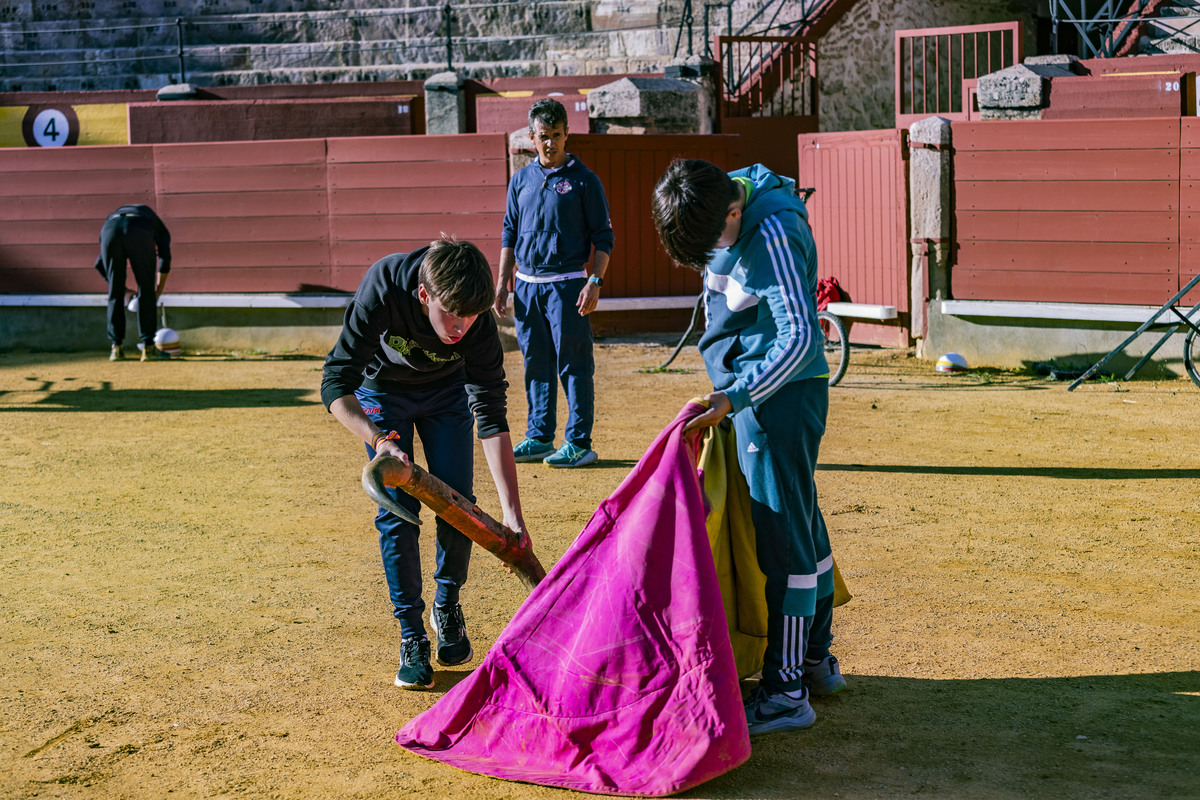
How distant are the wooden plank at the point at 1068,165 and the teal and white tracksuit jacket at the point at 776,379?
263 inches

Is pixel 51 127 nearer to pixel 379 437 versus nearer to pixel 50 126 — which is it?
pixel 50 126

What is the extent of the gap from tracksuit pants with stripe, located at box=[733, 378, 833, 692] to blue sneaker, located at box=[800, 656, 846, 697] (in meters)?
0.17

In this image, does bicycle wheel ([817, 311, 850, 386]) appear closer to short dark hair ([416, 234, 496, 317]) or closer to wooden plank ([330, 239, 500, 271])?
wooden plank ([330, 239, 500, 271])

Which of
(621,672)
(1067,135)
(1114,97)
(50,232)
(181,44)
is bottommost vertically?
(621,672)

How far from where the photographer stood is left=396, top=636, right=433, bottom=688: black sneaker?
3.58 m

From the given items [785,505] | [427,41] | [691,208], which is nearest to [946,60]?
[427,41]

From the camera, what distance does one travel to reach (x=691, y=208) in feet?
9.59

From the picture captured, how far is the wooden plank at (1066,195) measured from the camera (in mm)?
8969

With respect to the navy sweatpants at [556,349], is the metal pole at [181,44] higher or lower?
higher

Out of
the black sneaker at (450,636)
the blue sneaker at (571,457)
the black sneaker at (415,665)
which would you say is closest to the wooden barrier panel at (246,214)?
the blue sneaker at (571,457)

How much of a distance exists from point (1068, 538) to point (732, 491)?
2.29m

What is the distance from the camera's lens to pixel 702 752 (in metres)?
2.89

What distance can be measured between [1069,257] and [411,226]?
17.9 feet

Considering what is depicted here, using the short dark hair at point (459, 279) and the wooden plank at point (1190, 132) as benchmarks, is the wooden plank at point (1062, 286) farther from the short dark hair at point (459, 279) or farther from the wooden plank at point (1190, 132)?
the short dark hair at point (459, 279)
